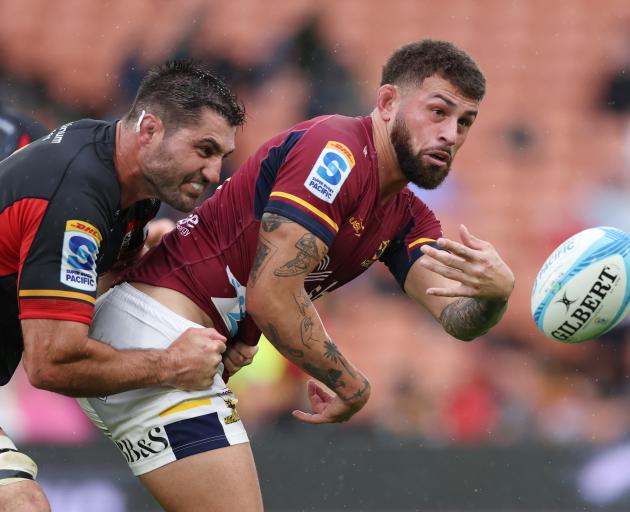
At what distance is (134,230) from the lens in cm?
462

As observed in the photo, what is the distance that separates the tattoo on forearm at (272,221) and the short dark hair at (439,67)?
910 millimetres

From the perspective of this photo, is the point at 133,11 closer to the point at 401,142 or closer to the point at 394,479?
the point at 394,479

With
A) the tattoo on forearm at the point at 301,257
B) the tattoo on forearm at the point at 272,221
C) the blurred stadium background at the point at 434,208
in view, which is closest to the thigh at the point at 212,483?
the tattoo on forearm at the point at 301,257

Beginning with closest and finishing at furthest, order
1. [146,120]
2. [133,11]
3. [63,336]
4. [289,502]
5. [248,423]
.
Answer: [63,336] → [146,120] → [289,502] → [248,423] → [133,11]

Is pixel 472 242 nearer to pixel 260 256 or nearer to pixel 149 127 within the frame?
pixel 260 256

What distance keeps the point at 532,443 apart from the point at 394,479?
3.18 ft

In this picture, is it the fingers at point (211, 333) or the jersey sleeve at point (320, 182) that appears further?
the fingers at point (211, 333)

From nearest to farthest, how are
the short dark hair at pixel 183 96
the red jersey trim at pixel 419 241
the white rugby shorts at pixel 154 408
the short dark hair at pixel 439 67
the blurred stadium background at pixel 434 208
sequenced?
the white rugby shorts at pixel 154 408
the short dark hair at pixel 183 96
the short dark hair at pixel 439 67
the red jersey trim at pixel 419 241
the blurred stadium background at pixel 434 208

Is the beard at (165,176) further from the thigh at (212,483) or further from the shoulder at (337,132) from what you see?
the thigh at (212,483)

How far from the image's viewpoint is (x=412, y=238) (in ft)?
15.8

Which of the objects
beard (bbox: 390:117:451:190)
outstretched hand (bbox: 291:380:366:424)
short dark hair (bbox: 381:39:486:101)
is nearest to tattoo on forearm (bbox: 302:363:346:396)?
outstretched hand (bbox: 291:380:366:424)

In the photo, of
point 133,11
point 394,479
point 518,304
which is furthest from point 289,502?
point 133,11

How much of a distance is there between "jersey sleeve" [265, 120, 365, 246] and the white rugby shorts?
657mm

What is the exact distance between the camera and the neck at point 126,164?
422 cm
